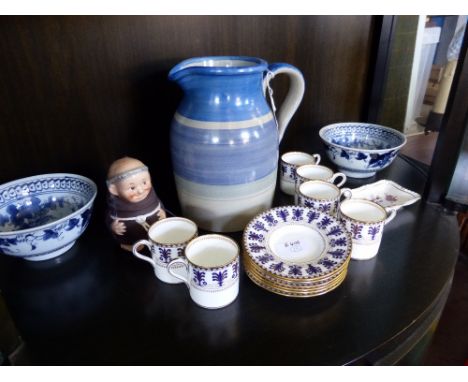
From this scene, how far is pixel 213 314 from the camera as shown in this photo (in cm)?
42

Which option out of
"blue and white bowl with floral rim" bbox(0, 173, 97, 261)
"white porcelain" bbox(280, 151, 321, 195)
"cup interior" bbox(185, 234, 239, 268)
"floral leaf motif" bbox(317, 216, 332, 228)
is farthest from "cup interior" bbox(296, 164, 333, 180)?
"blue and white bowl with floral rim" bbox(0, 173, 97, 261)

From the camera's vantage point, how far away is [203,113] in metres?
0.48

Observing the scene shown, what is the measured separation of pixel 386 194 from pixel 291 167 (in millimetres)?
172

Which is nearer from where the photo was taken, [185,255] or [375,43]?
[185,255]

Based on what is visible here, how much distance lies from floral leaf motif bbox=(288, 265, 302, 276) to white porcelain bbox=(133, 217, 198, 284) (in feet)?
0.41

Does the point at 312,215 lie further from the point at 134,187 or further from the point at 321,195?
the point at 134,187

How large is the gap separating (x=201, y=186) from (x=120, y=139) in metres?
0.21

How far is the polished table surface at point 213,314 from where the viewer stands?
14.7 inches

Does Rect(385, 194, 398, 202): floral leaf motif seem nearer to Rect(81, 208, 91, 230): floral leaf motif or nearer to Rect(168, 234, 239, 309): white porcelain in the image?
Rect(168, 234, 239, 309): white porcelain

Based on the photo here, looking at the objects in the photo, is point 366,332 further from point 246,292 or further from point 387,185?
point 387,185

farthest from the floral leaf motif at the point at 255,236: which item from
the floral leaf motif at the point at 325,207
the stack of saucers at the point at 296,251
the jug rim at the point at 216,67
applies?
the jug rim at the point at 216,67

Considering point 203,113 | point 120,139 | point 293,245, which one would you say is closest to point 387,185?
point 293,245

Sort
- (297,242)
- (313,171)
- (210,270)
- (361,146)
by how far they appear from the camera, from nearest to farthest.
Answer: (210,270), (297,242), (313,171), (361,146)

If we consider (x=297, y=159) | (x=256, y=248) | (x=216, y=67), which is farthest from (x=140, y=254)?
(x=297, y=159)
